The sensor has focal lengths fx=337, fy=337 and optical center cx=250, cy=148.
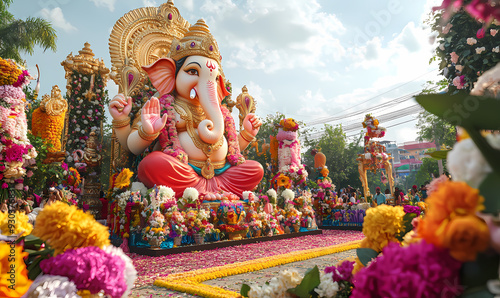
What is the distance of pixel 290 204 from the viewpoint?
27.2ft

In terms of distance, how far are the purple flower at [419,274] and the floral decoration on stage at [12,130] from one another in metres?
5.23

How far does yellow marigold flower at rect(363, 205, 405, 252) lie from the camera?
1.44 metres

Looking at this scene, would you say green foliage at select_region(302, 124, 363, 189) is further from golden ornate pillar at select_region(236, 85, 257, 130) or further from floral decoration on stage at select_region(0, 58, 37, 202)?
floral decoration on stage at select_region(0, 58, 37, 202)

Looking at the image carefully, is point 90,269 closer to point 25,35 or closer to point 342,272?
point 342,272

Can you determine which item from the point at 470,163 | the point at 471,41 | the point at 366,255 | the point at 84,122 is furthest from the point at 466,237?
the point at 84,122

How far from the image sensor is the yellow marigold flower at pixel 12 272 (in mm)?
1081

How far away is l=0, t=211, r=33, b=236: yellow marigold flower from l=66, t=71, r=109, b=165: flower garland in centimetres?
787

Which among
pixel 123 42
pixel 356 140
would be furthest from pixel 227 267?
pixel 356 140

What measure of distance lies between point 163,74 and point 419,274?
7.65 metres

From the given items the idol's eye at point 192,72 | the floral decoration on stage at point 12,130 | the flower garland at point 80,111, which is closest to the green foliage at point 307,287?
the floral decoration on stage at point 12,130

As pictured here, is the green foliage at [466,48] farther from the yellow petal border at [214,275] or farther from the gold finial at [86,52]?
the gold finial at [86,52]

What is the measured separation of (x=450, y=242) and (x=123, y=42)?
932 cm

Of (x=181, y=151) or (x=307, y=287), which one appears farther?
(x=181, y=151)

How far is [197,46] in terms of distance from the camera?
7.75m
